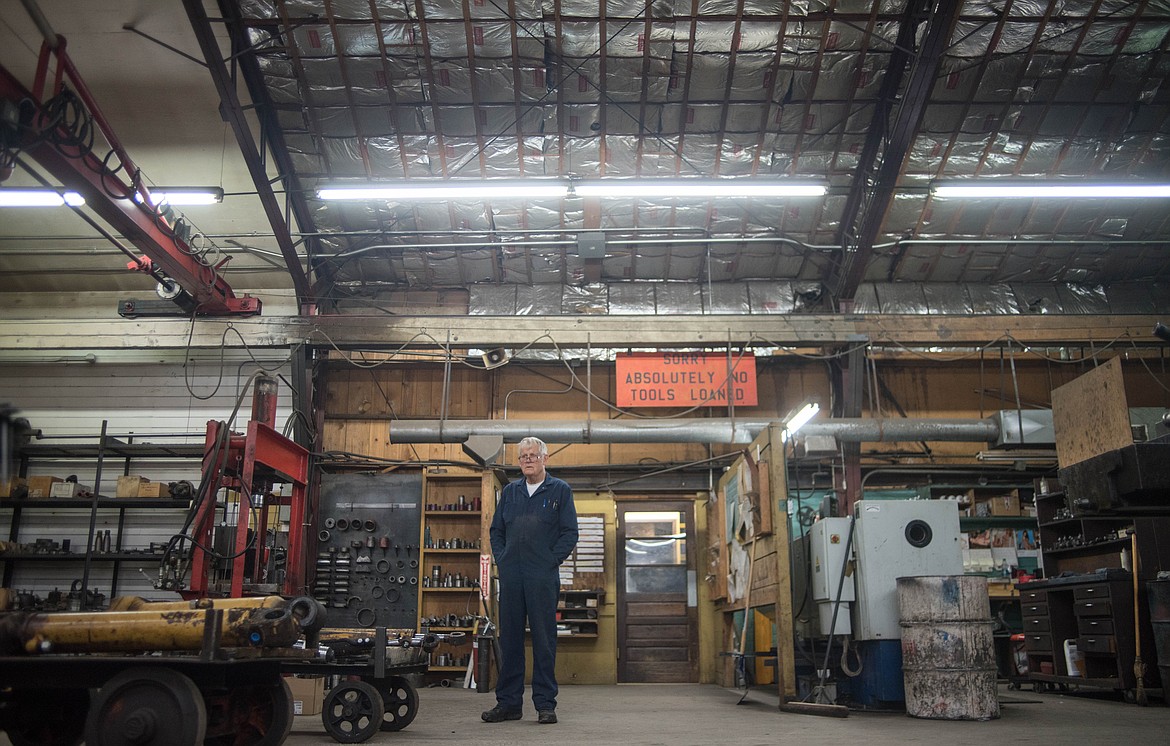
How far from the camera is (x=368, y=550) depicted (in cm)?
957

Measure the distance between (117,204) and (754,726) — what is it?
576 cm

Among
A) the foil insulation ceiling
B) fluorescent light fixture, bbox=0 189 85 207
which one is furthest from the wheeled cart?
fluorescent light fixture, bbox=0 189 85 207

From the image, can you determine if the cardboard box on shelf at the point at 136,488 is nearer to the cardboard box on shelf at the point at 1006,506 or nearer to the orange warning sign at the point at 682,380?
the orange warning sign at the point at 682,380

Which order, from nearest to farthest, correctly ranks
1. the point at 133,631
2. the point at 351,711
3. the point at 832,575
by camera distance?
the point at 133,631 → the point at 351,711 → the point at 832,575

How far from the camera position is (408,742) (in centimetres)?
409

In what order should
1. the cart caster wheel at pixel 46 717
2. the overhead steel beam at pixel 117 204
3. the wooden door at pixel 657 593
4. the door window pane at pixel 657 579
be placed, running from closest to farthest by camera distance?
the cart caster wheel at pixel 46 717, the overhead steel beam at pixel 117 204, the wooden door at pixel 657 593, the door window pane at pixel 657 579

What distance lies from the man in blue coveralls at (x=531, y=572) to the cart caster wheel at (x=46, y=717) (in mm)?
2012

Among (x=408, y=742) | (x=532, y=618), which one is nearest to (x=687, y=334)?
(x=532, y=618)

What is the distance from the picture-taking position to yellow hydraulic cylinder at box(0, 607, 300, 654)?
330 cm

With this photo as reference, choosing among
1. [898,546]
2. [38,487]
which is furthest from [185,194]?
[898,546]

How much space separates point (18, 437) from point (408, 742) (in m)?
2.71

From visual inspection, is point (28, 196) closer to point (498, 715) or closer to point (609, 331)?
point (609, 331)

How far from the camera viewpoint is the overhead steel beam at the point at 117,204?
18.1ft

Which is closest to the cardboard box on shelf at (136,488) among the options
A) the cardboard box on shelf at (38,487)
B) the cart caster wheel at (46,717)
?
the cardboard box on shelf at (38,487)
